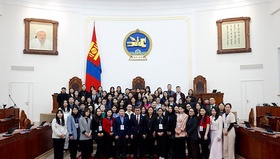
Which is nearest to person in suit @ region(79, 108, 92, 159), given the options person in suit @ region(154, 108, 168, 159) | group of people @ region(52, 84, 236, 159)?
group of people @ region(52, 84, 236, 159)

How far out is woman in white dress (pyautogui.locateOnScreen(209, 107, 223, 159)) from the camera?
19.5ft

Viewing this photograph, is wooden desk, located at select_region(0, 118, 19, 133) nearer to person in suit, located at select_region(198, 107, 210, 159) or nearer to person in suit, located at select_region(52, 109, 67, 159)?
person in suit, located at select_region(52, 109, 67, 159)

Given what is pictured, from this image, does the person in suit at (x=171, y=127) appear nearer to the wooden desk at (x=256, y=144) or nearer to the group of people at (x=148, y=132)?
the group of people at (x=148, y=132)

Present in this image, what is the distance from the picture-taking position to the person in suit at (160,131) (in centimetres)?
620

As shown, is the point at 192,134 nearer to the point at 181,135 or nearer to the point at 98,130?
the point at 181,135

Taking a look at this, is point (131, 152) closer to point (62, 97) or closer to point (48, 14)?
point (62, 97)

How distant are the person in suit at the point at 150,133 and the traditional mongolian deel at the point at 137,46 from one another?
4.92 meters

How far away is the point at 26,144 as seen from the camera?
5.44 metres

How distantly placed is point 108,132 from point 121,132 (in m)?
0.30

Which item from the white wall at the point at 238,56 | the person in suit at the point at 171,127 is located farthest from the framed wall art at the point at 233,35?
the person in suit at the point at 171,127

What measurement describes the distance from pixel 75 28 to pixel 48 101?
9.91 feet

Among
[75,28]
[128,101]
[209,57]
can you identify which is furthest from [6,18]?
[209,57]

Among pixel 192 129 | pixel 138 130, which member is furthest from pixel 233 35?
pixel 138 130

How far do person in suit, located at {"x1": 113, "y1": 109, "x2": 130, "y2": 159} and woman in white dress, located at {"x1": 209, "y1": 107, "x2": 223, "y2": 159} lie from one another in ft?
6.25
